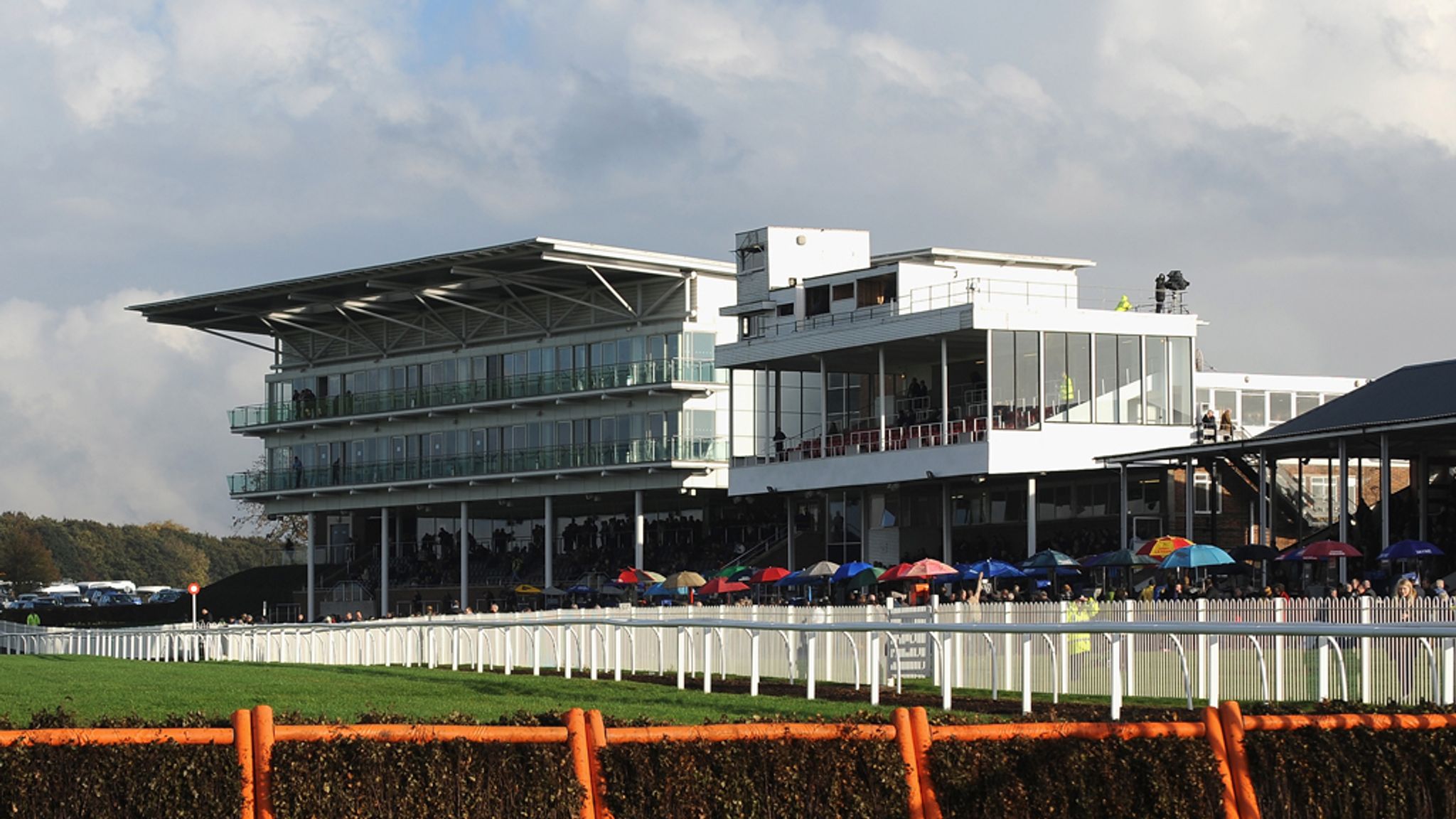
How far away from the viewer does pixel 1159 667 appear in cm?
1970

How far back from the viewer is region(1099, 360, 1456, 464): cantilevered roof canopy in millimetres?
40375

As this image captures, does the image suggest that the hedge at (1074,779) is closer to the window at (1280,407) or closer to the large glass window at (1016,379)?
the large glass window at (1016,379)

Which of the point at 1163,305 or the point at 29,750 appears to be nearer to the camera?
the point at 29,750

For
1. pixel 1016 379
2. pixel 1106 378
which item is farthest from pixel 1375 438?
pixel 1016 379

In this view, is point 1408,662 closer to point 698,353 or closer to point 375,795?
point 375,795

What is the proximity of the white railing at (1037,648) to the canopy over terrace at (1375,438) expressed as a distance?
15397mm

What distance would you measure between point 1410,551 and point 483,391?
42.2 meters

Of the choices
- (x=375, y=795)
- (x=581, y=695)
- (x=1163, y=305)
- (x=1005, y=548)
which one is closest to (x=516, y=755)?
(x=375, y=795)

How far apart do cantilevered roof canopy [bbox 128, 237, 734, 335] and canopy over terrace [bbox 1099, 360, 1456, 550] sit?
20810 mm

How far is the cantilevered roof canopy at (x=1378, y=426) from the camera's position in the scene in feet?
132

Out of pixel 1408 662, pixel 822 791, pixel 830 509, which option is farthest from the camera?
pixel 830 509

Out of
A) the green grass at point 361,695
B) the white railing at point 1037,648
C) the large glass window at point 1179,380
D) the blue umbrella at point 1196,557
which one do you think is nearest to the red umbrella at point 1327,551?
the blue umbrella at point 1196,557

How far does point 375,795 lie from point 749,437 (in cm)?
5684

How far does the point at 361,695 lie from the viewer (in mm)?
22359
